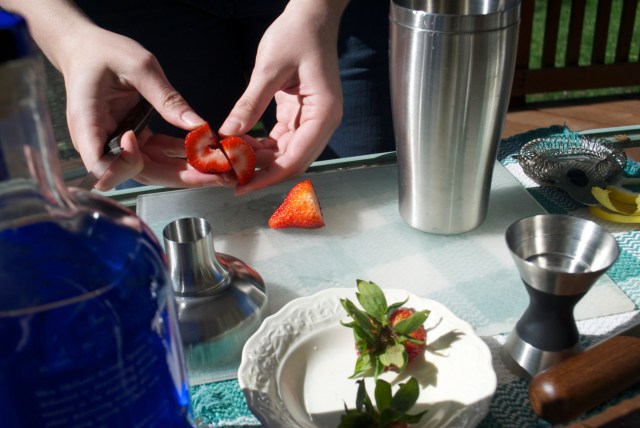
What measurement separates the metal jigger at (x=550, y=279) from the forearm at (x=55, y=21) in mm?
642

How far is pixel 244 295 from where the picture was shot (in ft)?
2.13

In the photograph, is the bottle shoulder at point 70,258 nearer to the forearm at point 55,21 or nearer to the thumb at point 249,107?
the thumb at point 249,107

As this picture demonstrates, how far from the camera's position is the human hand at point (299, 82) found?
90 cm

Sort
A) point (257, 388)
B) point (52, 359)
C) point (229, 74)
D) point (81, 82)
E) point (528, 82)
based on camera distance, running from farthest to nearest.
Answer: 1. point (528, 82)
2. point (229, 74)
3. point (81, 82)
4. point (257, 388)
5. point (52, 359)

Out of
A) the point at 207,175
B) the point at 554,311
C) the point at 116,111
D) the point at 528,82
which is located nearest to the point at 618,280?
the point at 554,311

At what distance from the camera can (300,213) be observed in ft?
2.81

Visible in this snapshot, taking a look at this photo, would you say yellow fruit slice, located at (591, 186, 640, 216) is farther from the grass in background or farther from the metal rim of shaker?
the grass in background

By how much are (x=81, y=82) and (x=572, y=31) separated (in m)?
2.17

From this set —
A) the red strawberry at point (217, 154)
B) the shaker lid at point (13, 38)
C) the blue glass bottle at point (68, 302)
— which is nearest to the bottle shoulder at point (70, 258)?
the blue glass bottle at point (68, 302)

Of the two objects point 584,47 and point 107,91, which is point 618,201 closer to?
point 107,91

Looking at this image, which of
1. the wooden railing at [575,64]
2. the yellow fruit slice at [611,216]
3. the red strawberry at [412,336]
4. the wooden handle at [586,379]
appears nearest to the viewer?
the wooden handle at [586,379]

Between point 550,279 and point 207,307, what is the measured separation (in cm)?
30

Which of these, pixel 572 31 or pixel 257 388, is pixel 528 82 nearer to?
pixel 572 31

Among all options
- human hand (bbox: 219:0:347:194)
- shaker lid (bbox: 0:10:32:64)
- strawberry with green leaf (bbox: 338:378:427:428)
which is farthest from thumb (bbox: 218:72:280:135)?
shaker lid (bbox: 0:10:32:64)
